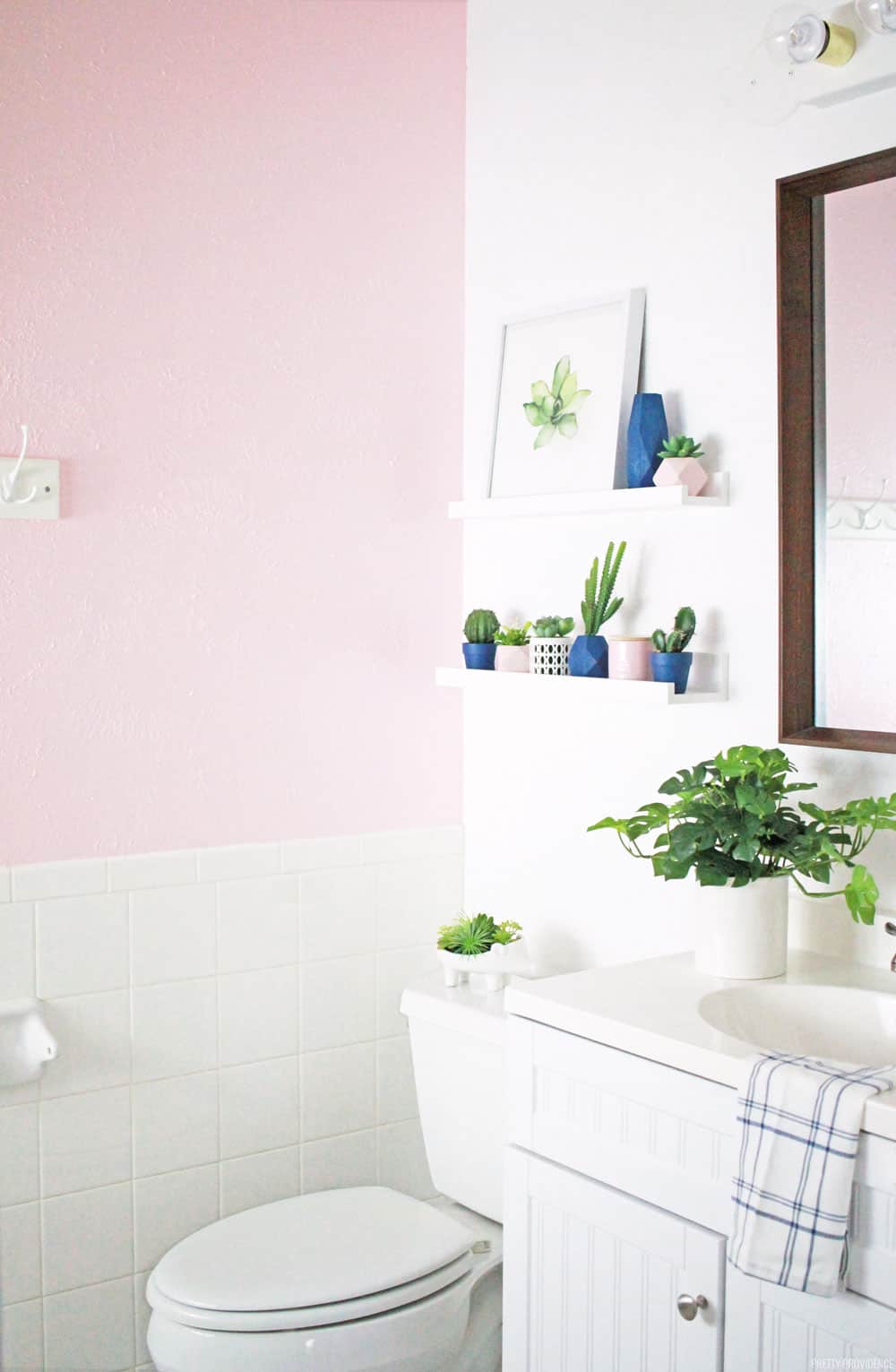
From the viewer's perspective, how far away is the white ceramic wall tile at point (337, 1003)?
2.36 meters

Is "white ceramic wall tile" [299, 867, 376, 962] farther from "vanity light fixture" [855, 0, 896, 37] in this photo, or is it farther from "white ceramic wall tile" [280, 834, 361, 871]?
"vanity light fixture" [855, 0, 896, 37]

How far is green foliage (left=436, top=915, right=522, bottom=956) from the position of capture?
2.28 meters

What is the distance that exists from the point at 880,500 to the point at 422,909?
113 centimetres

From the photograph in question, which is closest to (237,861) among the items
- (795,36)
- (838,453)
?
(838,453)

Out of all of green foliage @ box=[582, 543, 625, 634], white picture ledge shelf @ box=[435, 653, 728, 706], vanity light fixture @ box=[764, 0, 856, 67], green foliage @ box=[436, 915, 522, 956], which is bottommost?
green foliage @ box=[436, 915, 522, 956]

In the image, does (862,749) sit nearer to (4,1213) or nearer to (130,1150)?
(130,1150)

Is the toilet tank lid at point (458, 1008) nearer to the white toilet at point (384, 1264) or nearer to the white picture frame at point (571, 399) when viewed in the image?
the white toilet at point (384, 1264)

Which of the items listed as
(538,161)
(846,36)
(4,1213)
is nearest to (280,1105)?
(4,1213)

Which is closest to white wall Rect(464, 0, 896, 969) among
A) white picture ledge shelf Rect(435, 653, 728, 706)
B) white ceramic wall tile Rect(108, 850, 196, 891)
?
white picture ledge shelf Rect(435, 653, 728, 706)

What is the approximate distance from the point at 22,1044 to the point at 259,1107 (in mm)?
454

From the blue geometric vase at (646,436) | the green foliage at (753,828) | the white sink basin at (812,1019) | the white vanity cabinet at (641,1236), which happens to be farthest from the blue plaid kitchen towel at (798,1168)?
the blue geometric vase at (646,436)

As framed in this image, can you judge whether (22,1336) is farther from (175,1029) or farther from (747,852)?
(747,852)

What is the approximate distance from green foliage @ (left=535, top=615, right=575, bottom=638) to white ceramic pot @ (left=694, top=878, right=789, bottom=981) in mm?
556

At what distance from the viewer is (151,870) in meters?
2.18
